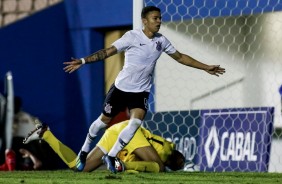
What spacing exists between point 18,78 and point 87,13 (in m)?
1.09

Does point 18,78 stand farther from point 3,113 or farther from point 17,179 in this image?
point 17,179

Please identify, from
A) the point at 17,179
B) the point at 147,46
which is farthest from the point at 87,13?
the point at 17,179

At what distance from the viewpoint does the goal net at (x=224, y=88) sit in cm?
1030

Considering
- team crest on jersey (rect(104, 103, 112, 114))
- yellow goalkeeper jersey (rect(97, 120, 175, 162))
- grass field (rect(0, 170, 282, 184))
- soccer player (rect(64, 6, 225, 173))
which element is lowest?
grass field (rect(0, 170, 282, 184))

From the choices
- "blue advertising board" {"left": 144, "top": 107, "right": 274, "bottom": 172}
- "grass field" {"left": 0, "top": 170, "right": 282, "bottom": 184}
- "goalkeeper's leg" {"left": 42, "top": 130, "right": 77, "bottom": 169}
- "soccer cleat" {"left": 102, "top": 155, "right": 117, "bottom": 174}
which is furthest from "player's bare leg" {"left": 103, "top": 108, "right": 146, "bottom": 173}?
"blue advertising board" {"left": 144, "top": 107, "right": 274, "bottom": 172}

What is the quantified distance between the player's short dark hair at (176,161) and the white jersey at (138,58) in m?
0.88

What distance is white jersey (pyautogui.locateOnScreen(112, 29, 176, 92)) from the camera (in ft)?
28.7

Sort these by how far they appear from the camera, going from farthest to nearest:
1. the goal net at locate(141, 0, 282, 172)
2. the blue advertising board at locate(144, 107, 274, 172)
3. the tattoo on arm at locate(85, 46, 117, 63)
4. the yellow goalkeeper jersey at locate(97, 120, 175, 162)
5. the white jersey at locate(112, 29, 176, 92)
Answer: the goal net at locate(141, 0, 282, 172) < the blue advertising board at locate(144, 107, 274, 172) < the yellow goalkeeper jersey at locate(97, 120, 175, 162) < the white jersey at locate(112, 29, 176, 92) < the tattoo on arm at locate(85, 46, 117, 63)

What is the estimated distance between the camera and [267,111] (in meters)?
10.1

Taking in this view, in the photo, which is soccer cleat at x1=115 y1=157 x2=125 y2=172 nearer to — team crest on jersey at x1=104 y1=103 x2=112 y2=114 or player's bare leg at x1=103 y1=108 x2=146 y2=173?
player's bare leg at x1=103 y1=108 x2=146 y2=173

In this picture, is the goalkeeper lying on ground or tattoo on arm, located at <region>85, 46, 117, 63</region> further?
the goalkeeper lying on ground

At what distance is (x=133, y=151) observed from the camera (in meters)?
9.33

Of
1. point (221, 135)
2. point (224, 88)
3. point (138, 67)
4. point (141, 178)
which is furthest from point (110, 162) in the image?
point (224, 88)

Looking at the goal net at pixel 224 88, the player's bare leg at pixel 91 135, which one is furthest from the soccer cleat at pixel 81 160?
the goal net at pixel 224 88
